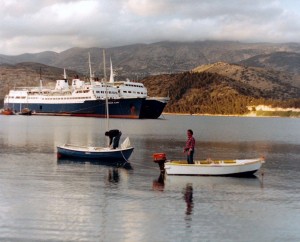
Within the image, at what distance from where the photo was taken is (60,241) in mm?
17906

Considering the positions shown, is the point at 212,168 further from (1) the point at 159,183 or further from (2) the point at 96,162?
(2) the point at 96,162

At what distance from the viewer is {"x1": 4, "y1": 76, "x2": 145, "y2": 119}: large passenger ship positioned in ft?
488

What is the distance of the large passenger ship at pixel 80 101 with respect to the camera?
488 feet

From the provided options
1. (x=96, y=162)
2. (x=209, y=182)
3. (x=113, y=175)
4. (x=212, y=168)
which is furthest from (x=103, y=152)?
(x=209, y=182)

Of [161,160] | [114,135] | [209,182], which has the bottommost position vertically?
[209,182]

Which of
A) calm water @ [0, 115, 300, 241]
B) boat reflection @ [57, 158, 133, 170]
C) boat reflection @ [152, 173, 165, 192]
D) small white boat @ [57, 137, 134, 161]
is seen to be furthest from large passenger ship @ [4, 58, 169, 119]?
boat reflection @ [152, 173, 165, 192]

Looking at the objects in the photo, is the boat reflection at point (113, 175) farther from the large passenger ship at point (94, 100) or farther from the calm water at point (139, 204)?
the large passenger ship at point (94, 100)

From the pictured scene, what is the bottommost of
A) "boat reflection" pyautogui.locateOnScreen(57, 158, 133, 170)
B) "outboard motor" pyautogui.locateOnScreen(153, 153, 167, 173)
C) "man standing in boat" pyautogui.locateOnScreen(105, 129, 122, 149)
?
"boat reflection" pyautogui.locateOnScreen(57, 158, 133, 170)

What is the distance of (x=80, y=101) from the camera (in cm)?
15688

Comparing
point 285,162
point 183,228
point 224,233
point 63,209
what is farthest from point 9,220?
point 285,162

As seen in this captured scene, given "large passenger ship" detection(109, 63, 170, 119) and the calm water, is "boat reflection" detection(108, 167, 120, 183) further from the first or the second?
"large passenger ship" detection(109, 63, 170, 119)

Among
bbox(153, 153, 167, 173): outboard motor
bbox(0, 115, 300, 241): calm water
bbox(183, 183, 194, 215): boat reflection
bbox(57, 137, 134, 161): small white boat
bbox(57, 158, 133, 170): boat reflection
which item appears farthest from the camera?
bbox(57, 137, 134, 161): small white boat

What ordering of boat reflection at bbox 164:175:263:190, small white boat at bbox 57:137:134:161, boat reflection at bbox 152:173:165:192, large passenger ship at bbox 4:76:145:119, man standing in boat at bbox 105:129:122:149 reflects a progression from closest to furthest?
1. boat reflection at bbox 152:173:165:192
2. boat reflection at bbox 164:175:263:190
3. man standing in boat at bbox 105:129:122:149
4. small white boat at bbox 57:137:134:161
5. large passenger ship at bbox 4:76:145:119

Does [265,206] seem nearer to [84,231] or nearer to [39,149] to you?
[84,231]
